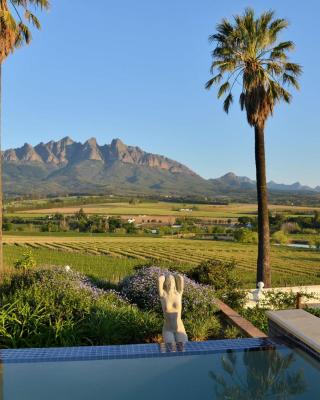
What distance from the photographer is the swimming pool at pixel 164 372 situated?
5234 mm

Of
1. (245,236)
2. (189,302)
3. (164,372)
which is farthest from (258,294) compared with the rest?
(245,236)

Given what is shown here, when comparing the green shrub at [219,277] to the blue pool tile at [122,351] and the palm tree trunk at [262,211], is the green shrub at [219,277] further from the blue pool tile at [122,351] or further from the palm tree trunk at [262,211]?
the blue pool tile at [122,351]

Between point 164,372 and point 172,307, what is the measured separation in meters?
2.49

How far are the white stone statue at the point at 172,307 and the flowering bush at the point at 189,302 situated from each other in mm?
1347

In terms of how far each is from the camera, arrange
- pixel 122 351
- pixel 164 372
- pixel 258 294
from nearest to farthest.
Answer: pixel 164 372, pixel 122 351, pixel 258 294

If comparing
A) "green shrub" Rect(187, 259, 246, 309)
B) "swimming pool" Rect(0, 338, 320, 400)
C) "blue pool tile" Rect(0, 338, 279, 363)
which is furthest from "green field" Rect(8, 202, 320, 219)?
"swimming pool" Rect(0, 338, 320, 400)

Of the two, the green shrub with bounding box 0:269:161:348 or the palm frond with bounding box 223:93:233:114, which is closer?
the green shrub with bounding box 0:269:161:348

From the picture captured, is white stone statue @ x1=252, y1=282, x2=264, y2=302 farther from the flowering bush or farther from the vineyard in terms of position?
the vineyard

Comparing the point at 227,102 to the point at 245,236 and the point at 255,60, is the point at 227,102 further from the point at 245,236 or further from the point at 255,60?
the point at 245,236

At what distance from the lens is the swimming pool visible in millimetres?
5234

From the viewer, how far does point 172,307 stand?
8.16 metres

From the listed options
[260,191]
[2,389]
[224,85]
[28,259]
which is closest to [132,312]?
[2,389]

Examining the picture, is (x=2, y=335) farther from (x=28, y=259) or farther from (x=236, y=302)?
(x=28, y=259)

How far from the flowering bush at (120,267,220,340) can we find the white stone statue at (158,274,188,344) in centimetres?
135
